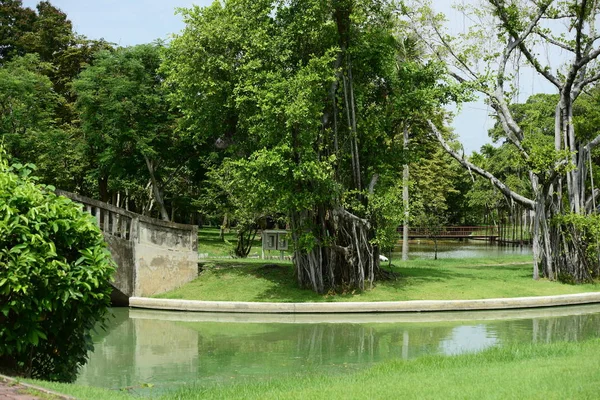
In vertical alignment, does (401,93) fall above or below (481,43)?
below

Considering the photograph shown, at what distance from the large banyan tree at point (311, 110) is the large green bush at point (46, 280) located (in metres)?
9.46

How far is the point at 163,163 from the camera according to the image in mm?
34531

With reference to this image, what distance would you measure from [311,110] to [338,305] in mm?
4989

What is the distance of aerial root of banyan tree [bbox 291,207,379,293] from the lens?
19.8 m

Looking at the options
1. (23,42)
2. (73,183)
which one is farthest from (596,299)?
(23,42)

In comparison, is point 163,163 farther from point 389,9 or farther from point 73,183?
point 389,9

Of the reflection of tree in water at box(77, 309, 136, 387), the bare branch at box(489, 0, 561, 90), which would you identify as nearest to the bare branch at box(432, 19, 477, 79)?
the bare branch at box(489, 0, 561, 90)

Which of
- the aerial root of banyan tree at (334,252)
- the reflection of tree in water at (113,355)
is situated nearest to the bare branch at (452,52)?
the aerial root of banyan tree at (334,252)

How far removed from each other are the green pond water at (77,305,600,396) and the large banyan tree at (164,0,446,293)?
2658 mm

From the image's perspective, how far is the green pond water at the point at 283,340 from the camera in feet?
37.9

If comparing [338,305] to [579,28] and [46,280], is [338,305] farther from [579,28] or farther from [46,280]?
[579,28]

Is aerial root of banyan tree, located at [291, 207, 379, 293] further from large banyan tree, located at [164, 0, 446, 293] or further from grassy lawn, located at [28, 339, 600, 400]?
grassy lawn, located at [28, 339, 600, 400]

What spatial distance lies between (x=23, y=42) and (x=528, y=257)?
32354 millimetres

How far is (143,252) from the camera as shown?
792 inches
